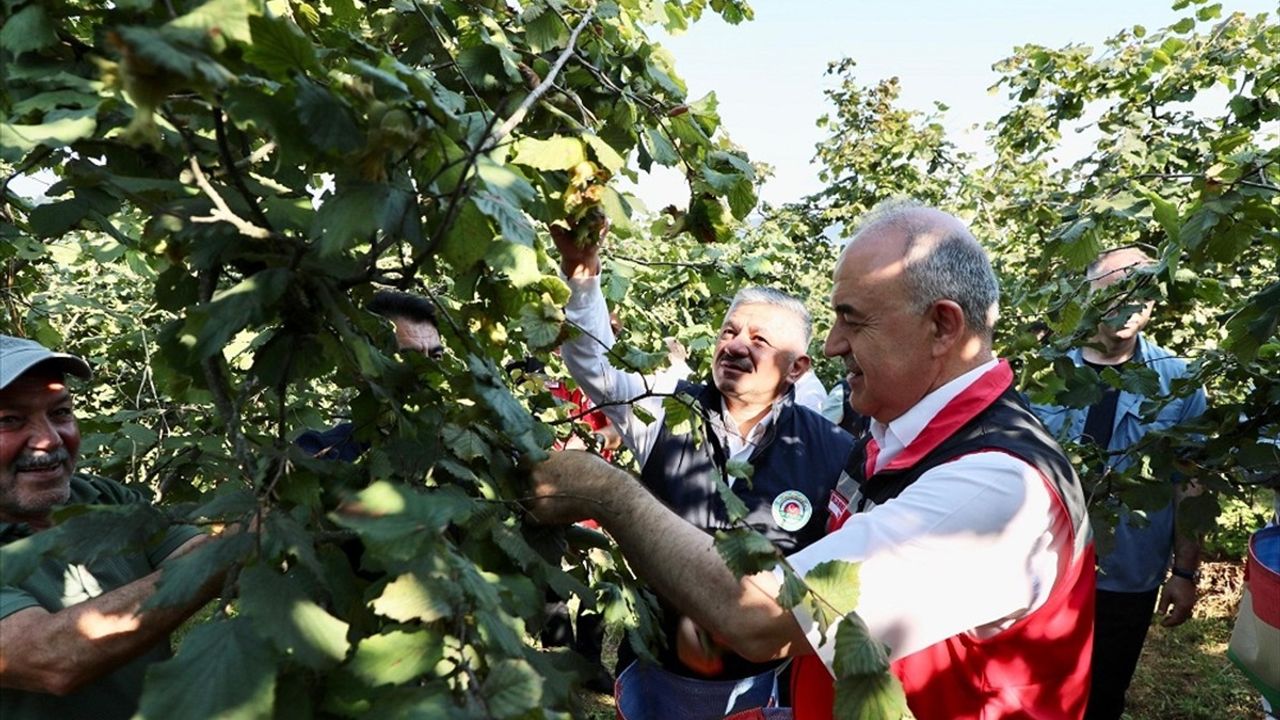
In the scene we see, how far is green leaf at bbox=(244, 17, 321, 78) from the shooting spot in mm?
976

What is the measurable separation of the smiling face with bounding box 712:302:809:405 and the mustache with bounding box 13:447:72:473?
2.15 m

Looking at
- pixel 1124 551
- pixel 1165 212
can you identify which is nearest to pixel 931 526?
pixel 1165 212

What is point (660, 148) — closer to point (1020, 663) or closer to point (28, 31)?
point (28, 31)

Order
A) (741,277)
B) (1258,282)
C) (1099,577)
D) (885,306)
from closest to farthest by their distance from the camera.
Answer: (885,306) → (1099,577) → (741,277) → (1258,282)

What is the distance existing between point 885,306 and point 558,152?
82 centimetres

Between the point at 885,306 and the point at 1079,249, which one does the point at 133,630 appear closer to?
the point at 885,306

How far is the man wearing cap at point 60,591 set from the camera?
1.52 metres

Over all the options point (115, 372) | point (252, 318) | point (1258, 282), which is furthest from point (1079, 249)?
point (115, 372)

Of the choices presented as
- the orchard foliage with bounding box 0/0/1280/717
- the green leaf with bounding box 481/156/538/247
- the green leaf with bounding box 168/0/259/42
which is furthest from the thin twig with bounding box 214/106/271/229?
the green leaf with bounding box 481/156/538/247

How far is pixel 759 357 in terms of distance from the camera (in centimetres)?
341

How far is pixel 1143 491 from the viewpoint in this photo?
2820mm

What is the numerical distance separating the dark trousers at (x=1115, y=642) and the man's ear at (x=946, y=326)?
2.47m

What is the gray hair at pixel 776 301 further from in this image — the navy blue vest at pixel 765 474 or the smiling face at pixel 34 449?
the smiling face at pixel 34 449

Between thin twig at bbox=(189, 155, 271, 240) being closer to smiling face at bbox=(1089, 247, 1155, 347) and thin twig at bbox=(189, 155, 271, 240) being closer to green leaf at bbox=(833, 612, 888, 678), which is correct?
green leaf at bbox=(833, 612, 888, 678)
